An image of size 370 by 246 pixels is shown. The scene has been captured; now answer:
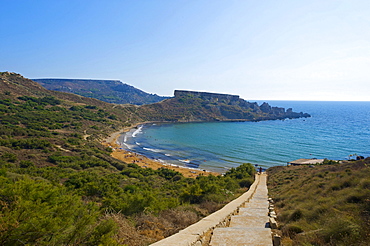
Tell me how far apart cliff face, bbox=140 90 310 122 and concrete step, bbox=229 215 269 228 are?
356 ft

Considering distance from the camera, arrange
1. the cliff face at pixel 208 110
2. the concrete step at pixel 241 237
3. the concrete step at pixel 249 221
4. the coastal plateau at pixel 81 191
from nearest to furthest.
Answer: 1. the coastal plateau at pixel 81 191
2. the concrete step at pixel 241 237
3. the concrete step at pixel 249 221
4. the cliff face at pixel 208 110

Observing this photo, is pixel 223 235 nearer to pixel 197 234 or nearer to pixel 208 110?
pixel 197 234

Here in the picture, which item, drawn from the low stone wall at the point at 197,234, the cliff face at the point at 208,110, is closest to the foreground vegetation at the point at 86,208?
the low stone wall at the point at 197,234

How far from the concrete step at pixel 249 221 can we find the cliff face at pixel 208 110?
356ft

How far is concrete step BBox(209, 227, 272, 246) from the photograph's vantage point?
4.99m

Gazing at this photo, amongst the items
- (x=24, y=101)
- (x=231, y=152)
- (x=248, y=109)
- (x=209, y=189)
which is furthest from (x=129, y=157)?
(x=248, y=109)

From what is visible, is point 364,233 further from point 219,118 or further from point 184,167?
point 219,118

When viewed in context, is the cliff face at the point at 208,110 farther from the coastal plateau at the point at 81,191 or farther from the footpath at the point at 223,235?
the footpath at the point at 223,235

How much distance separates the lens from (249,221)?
727cm

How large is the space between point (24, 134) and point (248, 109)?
13771 cm

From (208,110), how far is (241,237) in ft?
437

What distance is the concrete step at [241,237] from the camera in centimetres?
499

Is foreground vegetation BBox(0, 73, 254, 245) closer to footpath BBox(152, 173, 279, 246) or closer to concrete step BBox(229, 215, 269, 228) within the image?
footpath BBox(152, 173, 279, 246)

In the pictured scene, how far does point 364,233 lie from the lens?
439cm
